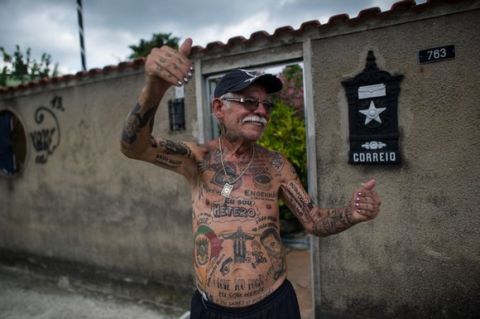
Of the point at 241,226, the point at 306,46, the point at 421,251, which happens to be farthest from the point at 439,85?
the point at 241,226

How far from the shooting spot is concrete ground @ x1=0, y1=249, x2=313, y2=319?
440 cm

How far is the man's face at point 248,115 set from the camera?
2.00 meters

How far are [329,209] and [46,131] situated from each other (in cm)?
491

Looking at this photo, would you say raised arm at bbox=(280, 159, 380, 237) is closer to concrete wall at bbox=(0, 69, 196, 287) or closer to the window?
concrete wall at bbox=(0, 69, 196, 287)

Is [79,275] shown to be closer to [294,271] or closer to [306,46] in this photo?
[294,271]

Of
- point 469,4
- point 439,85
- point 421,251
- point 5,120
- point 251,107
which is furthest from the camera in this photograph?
point 5,120

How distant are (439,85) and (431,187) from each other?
0.87 m

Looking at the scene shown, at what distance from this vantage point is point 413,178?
3.08 m

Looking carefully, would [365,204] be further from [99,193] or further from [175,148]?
[99,193]

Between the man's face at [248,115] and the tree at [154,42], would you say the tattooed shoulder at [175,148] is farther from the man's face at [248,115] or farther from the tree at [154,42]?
the tree at [154,42]

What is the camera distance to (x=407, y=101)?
3.04 meters

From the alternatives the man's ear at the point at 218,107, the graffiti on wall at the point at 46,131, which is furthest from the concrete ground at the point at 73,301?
the man's ear at the point at 218,107

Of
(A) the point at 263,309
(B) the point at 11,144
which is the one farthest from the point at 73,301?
(A) the point at 263,309

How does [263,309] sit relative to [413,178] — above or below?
below
